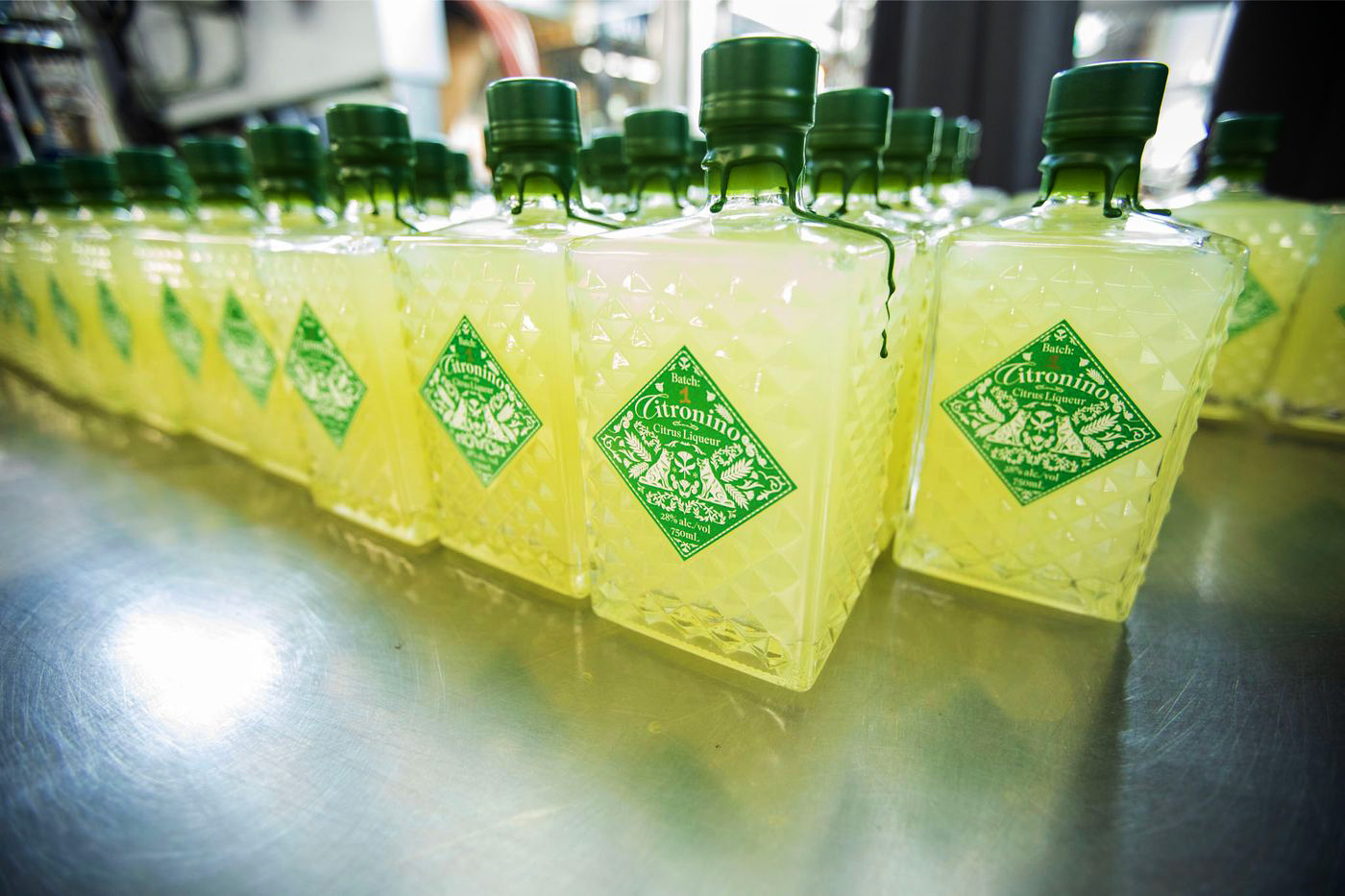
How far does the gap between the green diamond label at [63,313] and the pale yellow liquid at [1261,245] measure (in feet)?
6.41

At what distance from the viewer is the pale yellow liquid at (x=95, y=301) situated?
3.67 ft

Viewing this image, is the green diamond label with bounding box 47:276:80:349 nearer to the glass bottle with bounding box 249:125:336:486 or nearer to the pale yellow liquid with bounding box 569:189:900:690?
the glass bottle with bounding box 249:125:336:486

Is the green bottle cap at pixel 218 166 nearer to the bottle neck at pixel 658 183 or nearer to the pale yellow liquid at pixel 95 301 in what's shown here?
the pale yellow liquid at pixel 95 301

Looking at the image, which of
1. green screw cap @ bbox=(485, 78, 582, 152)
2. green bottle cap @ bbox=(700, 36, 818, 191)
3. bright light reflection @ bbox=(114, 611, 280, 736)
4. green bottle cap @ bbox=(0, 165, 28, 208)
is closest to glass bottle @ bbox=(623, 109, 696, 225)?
green screw cap @ bbox=(485, 78, 582, 152)

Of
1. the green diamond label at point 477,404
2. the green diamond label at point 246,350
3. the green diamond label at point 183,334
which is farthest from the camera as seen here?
the green diamond label at point 183,334

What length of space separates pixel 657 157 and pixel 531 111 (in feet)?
0.76

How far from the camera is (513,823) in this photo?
462mm

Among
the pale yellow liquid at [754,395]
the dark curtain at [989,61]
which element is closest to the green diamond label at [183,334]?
the pale yellow liquid at [754,395]

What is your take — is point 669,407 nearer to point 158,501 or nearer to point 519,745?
point 519,745

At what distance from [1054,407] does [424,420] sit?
2.17ft

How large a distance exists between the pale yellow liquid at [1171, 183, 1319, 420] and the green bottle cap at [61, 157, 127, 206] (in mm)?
1732

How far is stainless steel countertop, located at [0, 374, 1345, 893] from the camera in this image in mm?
437

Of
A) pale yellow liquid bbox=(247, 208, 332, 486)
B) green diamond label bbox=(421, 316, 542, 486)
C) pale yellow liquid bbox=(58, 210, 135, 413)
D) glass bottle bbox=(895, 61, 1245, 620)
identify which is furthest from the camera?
pale yellow liquid bbox=(58, 210, 135, 413)

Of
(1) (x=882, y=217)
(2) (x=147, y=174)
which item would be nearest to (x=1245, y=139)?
(1) (x=882, y=217)
